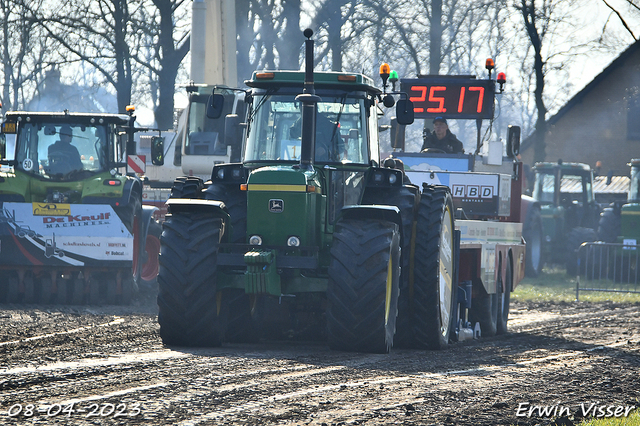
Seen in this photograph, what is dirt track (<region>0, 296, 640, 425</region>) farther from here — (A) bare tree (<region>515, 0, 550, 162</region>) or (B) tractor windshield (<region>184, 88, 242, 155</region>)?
(A) bare tree (<region>515, 0, 550, 162</region>)

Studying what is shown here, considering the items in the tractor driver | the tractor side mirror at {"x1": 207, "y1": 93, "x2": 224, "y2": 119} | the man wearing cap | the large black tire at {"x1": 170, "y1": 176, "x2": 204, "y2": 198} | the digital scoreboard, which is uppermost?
the digital scoreboard

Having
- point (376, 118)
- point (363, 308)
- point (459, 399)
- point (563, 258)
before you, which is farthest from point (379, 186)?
point (563, 258)

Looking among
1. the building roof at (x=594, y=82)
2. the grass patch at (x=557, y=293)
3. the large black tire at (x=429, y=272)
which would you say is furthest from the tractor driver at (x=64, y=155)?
the building roof at (x=594, y=82)

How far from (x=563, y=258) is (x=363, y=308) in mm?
17402

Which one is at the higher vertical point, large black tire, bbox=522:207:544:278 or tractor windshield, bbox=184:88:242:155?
tractor windshield, bbox=184:88:242:155

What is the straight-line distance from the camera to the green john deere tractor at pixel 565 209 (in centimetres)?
2380

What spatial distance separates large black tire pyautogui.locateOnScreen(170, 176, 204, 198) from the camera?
930 cm

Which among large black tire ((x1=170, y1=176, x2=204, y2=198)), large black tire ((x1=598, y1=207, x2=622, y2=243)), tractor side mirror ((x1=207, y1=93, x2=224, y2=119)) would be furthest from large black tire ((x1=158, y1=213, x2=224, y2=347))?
large black tire ((x1=598, y1=207, x2=622, y2=243))

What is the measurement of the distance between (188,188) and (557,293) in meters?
11.9

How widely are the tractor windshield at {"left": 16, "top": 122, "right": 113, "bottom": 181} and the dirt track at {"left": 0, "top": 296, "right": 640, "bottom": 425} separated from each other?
4.39m

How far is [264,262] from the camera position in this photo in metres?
8.02

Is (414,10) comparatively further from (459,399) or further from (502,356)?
(459,399)

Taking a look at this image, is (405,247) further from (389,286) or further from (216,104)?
(216,104)

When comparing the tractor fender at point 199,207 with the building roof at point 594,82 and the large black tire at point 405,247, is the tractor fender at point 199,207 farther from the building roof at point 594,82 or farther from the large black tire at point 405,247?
the building roof at point 594,82
